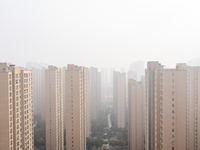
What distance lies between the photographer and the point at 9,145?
8031mm

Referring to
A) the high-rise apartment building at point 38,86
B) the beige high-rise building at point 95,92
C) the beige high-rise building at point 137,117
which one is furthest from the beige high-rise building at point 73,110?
the high-rise apartment building at point 38,86

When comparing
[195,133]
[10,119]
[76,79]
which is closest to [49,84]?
[76,79]

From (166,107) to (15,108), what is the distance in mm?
7831

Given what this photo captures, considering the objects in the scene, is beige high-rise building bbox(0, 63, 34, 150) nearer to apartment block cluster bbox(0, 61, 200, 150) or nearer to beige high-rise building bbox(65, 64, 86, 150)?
apartment block cluster bbox(0, 61, 200, 150)

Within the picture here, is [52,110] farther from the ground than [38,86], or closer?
closer

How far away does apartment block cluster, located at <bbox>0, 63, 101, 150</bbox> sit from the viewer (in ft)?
26.4

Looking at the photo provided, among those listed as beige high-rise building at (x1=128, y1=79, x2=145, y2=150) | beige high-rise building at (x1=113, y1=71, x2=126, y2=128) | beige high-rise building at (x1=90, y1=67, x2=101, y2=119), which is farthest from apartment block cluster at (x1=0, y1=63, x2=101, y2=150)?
beige high-rise building at (x1=90, y1=67, x2=101, y2=119)

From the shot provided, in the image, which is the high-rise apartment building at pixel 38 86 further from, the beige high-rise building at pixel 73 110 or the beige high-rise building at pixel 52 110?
the beige high-rise building at pixel 73 110

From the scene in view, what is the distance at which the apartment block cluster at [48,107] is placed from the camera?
26.4ft

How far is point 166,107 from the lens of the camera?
8.66 m

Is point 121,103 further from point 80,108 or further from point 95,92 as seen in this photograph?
point 80,108

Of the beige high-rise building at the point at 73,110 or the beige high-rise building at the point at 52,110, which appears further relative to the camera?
the beige high-rise building at the point at 52,110

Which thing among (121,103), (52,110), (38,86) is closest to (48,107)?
(52,110)

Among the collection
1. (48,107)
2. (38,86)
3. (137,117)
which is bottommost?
(137,117)
